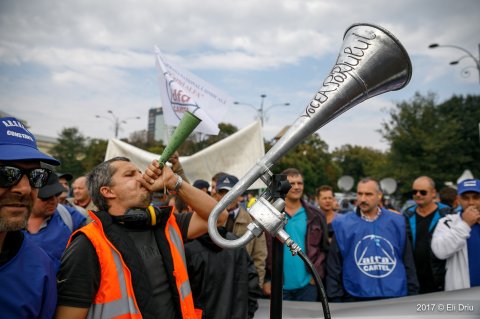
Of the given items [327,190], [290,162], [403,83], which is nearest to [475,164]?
[290,162]

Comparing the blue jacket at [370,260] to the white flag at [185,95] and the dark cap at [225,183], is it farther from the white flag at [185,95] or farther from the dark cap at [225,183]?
the white flag at [185,95]

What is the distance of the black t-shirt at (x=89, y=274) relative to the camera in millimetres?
1696

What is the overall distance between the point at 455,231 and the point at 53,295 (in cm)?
337

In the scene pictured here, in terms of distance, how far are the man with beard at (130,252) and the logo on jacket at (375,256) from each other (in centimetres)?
175

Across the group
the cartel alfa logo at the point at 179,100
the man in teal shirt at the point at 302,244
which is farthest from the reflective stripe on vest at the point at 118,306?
the man in teal shirt at the point at 302,244

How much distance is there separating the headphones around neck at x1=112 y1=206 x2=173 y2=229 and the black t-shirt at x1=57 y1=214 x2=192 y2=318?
0.14ft

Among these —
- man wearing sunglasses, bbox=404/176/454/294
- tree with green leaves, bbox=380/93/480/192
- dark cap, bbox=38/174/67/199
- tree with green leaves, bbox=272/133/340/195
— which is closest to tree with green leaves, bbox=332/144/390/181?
tree with green leaves, bbox=272/133/340/195

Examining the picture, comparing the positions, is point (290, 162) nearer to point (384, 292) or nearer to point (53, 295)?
point (384, 292)

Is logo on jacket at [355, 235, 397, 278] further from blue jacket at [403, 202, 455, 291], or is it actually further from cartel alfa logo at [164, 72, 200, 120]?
cartel alfa logo at [164, 72, 200, 120]

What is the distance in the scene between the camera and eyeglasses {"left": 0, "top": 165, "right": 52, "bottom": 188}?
1.48 m

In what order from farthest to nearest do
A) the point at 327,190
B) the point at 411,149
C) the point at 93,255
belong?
the point at 411,149
the point at 327,190
the point at 93,255

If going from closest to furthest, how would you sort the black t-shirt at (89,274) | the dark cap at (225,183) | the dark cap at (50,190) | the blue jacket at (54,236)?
the black t-shirt at (89,274) < the blue jacket at (54,236) < the dark cap at (50,190) < the dark cap at (225,183)

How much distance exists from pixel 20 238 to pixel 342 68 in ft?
4.97

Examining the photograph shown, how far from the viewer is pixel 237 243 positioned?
1351 mm
